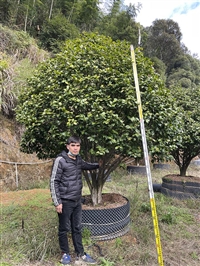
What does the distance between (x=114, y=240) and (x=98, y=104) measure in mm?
2058

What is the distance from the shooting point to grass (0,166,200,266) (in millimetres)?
3051

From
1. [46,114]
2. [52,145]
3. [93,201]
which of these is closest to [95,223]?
[93,201]

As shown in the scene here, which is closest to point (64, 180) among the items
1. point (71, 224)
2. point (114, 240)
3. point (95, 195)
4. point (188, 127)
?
point (71, 224)

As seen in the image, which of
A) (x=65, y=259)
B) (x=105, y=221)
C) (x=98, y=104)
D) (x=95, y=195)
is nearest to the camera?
(x=65, y=259)

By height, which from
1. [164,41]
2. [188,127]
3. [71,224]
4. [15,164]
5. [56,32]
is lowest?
[71,224]

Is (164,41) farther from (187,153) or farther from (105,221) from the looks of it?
(105,221)

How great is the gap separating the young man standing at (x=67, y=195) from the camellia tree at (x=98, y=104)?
39 centimetres

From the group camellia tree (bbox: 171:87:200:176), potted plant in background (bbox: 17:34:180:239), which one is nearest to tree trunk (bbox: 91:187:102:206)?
potted plant in background (bbox: 17:34:180:239)

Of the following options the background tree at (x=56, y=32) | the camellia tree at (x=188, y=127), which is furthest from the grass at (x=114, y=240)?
the background tree at (x=56, y=32)

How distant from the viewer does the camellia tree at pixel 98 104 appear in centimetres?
325

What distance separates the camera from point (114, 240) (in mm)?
3576

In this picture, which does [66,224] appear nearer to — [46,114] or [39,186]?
[46,114]

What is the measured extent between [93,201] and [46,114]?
5.59 feet

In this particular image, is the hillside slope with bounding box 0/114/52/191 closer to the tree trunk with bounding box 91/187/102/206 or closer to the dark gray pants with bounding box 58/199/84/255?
the tree trunk with bounding box 91/187/102/206
